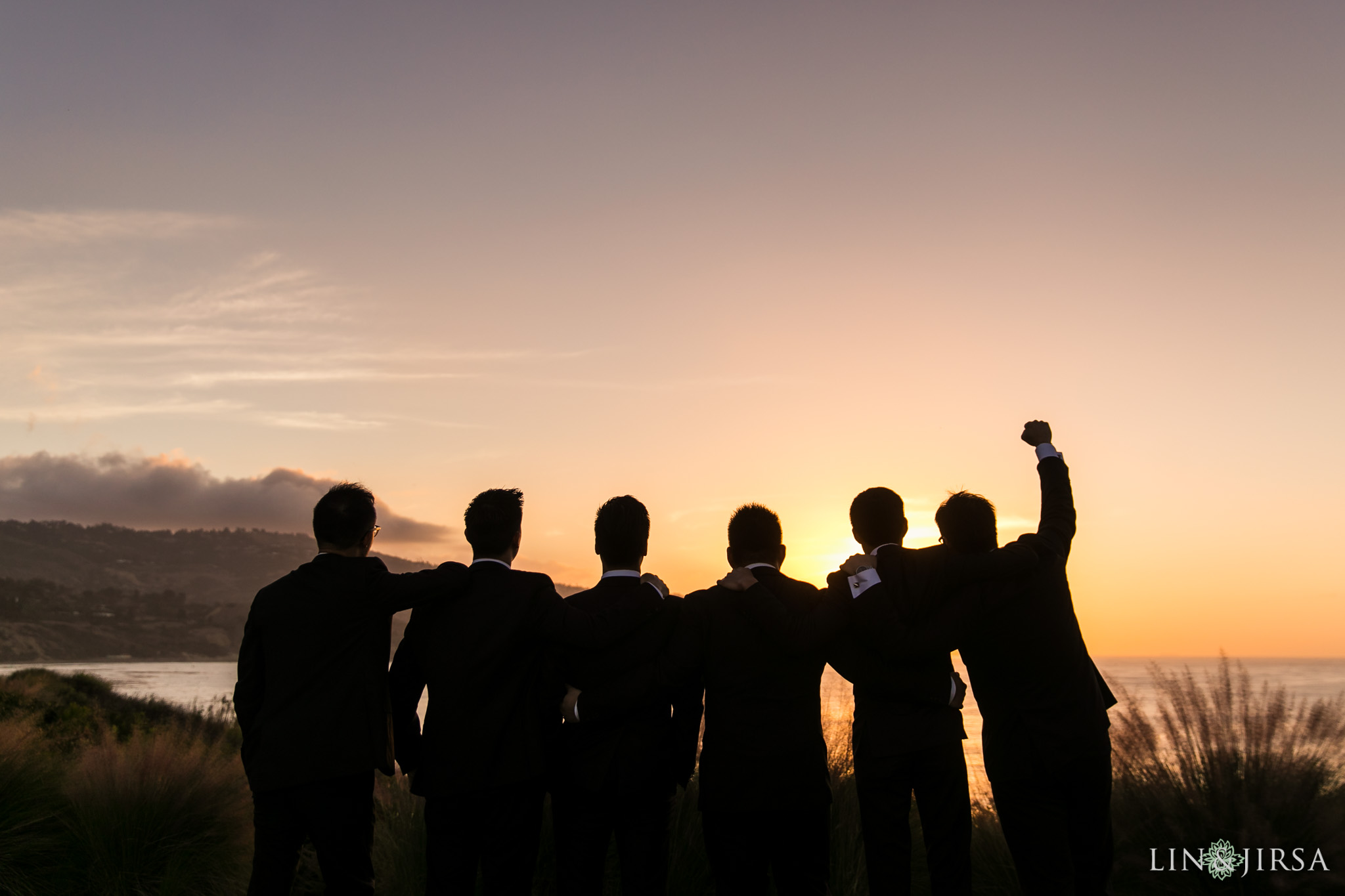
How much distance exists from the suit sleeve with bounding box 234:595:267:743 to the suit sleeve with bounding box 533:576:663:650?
4.11 feet

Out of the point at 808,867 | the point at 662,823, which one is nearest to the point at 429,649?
the point at 662,823

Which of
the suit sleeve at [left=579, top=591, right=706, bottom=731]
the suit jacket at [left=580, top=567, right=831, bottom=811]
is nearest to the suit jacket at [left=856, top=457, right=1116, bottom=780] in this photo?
the suit jacket at [left=580, top=567, right=831, bottom=811]

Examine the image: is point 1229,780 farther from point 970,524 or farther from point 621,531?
point 621,531

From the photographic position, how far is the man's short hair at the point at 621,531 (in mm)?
3738

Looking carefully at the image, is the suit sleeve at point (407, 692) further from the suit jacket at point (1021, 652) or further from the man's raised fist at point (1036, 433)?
the man's raised fist at point (1036, 433)

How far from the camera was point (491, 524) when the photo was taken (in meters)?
3.79

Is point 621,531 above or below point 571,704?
above

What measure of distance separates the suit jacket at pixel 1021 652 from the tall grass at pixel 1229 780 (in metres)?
2.05

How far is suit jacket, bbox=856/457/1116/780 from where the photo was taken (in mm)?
3562

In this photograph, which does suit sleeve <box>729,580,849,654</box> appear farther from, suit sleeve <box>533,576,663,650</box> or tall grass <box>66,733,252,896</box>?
tall grass <box>66,733,252,896</box>

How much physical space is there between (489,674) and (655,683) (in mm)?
729

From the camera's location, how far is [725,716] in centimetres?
354

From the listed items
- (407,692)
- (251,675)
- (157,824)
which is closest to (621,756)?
(407,692)

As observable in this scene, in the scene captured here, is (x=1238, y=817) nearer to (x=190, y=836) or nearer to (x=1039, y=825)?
(x=1039, y=825)
